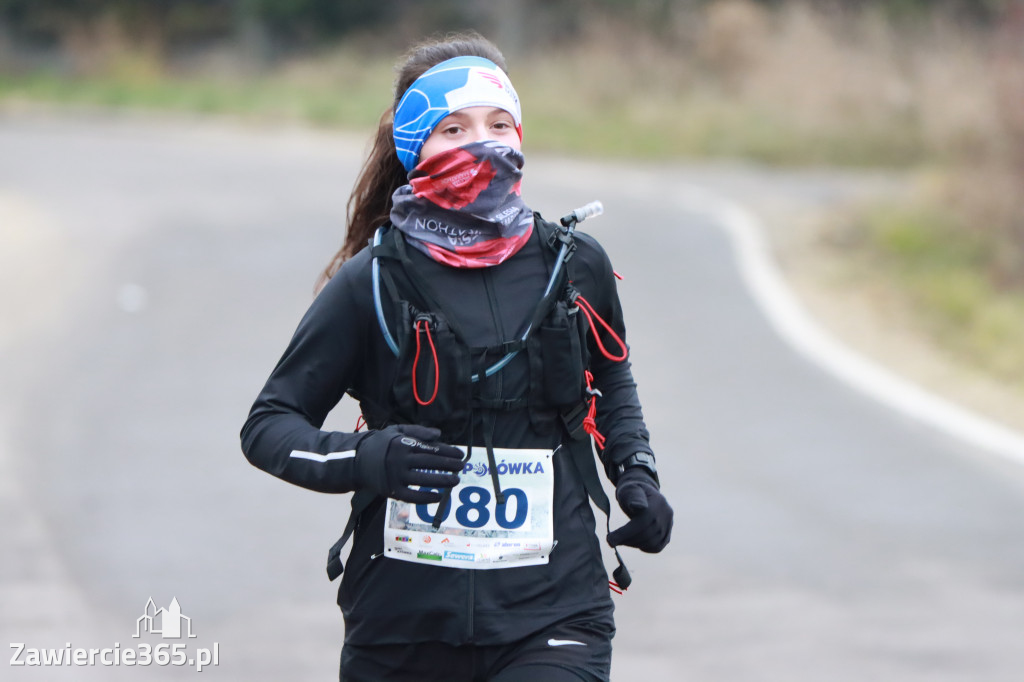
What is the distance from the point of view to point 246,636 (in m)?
5.71

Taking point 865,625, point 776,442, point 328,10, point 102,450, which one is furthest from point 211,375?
point 328,10

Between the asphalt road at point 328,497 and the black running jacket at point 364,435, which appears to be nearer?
the black running jacket at point 364,435

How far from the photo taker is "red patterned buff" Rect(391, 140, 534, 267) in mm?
2873

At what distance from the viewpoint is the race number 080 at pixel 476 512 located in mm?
2883

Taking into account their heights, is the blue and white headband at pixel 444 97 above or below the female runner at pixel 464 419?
above

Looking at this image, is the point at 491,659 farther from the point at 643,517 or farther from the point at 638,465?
the point at 638,465

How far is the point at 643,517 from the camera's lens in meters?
2.91

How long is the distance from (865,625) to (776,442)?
9.76ft

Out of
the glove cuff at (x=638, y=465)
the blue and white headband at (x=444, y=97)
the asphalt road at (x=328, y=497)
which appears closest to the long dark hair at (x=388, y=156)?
the blue and white headband at (x=444, y=97)

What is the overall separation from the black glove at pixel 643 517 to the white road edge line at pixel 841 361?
6.07m

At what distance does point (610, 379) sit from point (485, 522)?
468 millimetres
